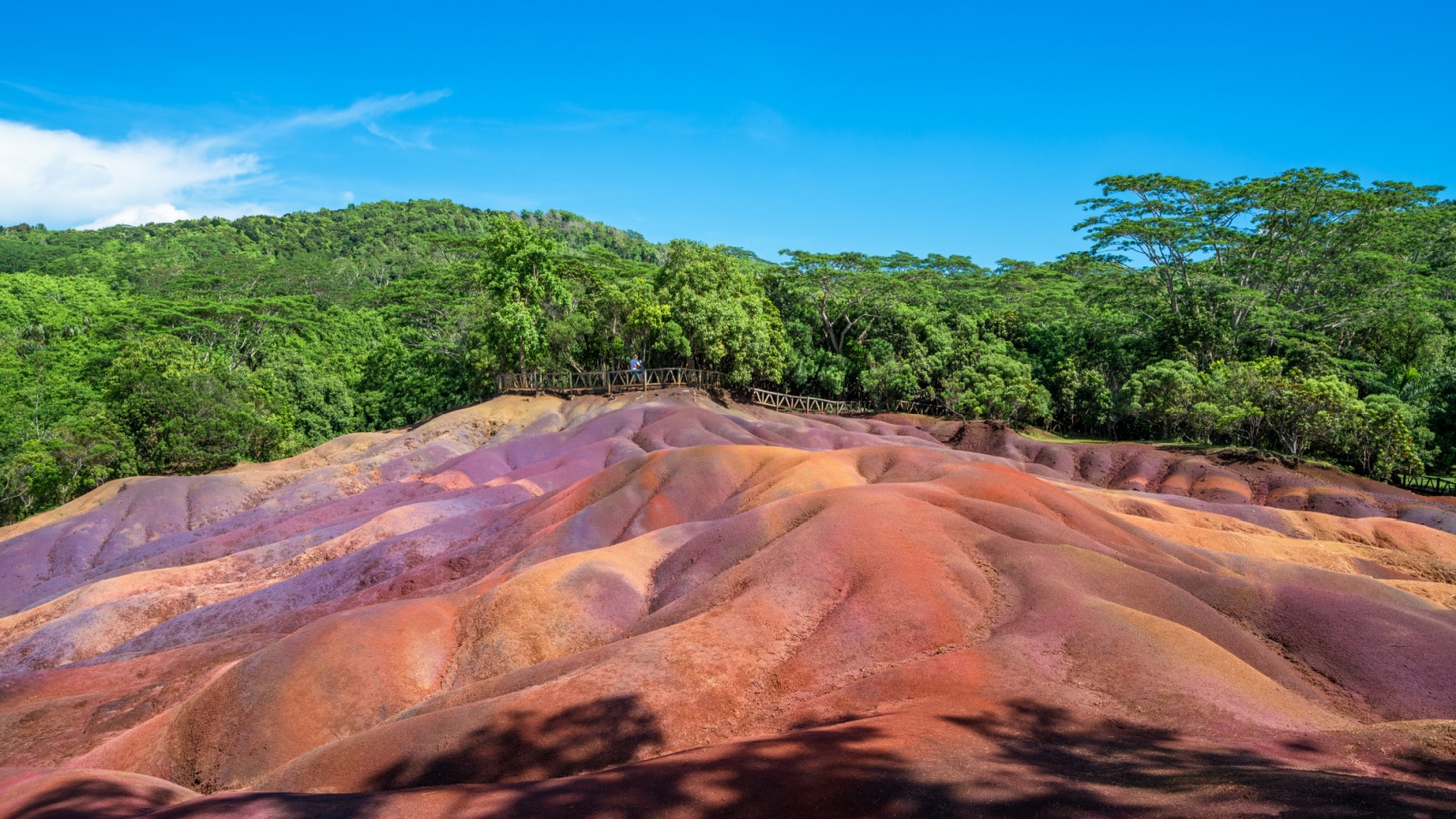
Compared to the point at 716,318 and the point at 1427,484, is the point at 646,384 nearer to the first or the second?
the point at 716,318

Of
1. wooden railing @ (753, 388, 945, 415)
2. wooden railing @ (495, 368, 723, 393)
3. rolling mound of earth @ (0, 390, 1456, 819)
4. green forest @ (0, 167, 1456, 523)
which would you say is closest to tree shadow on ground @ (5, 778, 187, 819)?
rolling mound of earth @ (0, 390, 1456, 819)

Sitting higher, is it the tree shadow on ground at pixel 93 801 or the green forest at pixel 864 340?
the green forest at pixel 864 340

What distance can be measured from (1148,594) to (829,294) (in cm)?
5598

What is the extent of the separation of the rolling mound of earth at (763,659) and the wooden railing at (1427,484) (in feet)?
21.8

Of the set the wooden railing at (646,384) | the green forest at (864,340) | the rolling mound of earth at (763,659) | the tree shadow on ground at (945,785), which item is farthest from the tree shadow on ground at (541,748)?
the wooden railing at (646,384)

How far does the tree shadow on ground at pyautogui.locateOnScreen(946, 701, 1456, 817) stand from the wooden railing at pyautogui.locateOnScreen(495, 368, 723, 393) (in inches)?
2062

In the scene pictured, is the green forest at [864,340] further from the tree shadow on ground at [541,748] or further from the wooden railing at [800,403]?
the tree shadow on ground at [541,748]

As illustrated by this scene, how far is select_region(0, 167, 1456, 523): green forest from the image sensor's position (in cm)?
4566

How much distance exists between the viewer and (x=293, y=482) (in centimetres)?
4531

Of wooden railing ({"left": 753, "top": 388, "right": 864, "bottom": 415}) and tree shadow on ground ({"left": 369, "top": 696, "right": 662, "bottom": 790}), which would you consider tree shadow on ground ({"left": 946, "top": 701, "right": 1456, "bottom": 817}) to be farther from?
wooden railing ({"left": 753, "top": 388, "right": 864, "bottom": 415})

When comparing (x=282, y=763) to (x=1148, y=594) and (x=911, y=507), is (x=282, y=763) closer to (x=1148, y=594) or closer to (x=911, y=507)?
(x=911, y=507)

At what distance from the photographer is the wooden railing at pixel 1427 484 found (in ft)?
130

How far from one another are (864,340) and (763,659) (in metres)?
58.8

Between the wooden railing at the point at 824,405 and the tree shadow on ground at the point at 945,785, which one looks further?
the wooden railing at the point at 824,405
